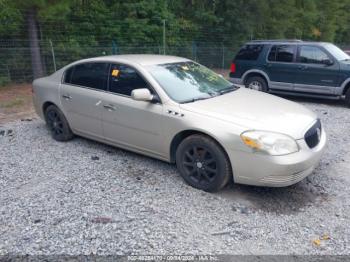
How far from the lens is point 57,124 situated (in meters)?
5.73

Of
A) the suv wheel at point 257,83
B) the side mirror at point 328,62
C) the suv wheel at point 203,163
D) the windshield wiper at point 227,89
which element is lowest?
the suv wheel at point 257,83

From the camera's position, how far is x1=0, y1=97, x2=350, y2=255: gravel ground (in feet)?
9.87

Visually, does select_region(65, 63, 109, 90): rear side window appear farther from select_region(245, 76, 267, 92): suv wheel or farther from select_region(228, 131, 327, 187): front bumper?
select_region(245, 76, 267, 92): suv wheel

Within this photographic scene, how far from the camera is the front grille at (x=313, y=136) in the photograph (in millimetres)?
3748

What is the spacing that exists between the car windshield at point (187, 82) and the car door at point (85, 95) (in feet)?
3.07

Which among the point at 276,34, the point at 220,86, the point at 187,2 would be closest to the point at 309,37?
the point at 276,34

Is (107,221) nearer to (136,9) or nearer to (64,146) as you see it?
(64,146)

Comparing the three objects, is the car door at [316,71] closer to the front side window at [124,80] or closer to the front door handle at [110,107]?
the front side window at [124,80]

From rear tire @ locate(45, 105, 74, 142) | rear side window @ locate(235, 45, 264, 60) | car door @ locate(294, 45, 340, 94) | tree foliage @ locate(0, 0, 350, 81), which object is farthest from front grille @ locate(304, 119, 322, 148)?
tree foliage @ locate(0, 0, 350, 81)

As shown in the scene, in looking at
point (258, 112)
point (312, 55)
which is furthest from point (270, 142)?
point (312, 55)

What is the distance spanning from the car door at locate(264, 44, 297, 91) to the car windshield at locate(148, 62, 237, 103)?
4.67m

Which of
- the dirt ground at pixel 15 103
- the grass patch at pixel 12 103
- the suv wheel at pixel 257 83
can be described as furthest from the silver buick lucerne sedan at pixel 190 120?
the suv wheel at pixel 257 83

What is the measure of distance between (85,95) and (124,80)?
2.52 feet

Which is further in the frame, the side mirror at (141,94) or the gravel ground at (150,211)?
the side mirror at (141,94)
